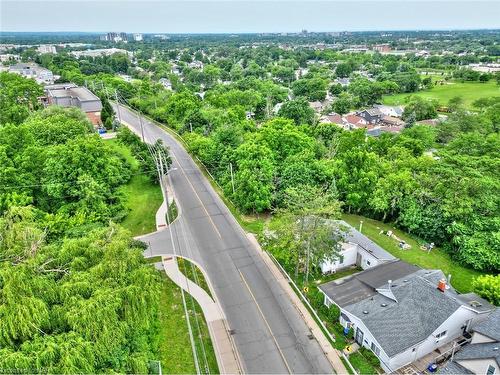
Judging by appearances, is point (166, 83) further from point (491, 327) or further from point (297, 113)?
point (491, 327)

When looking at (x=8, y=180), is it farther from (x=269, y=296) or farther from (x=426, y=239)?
(x=426, y=239)

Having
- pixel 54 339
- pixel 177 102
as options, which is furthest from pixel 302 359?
pixel 177 102

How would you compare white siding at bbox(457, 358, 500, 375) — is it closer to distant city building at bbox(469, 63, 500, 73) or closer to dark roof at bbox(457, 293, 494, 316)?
dark roof at bbox(457, 293, 494, 316)

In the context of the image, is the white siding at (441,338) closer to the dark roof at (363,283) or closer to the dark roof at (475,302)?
the dark roof at (475,302)

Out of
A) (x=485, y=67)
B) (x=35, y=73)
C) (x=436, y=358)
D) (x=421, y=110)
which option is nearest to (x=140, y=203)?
(x=436, y=358)

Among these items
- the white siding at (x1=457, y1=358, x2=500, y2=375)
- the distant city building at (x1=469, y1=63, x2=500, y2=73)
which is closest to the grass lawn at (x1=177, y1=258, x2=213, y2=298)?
the white siding at (x1=457, y1=358, x2=500, y2=375)
